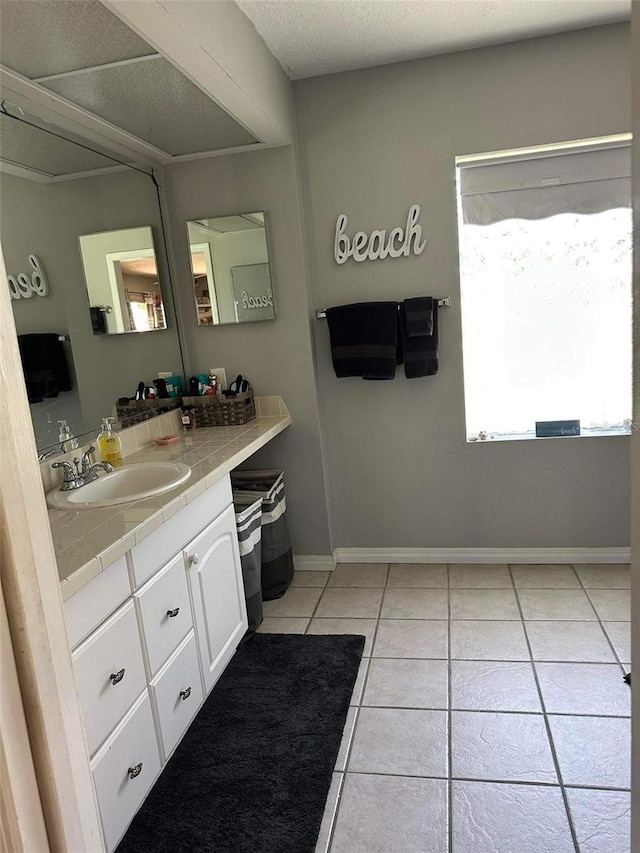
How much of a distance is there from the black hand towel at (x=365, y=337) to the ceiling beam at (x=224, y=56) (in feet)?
2.80

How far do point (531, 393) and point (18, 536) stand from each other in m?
2.72

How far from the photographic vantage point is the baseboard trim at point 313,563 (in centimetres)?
316

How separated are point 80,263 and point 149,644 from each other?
1.49m

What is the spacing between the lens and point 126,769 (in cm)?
150

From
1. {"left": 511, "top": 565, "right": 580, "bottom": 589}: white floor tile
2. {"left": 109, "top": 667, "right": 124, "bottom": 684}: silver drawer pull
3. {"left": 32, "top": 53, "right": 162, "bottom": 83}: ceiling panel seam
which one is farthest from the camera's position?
{"left": 511, "top": 565, "right": 580, "bottom": 589}: white floor tile

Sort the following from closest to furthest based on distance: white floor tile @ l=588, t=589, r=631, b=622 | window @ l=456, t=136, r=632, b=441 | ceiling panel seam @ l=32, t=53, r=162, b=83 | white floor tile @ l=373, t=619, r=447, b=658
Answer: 1. ceiling panel seam @ l=32, t=53, r=162, b=83
2. white floor tile @ l=373, t=619, r=447, b=658
3. white floor tile @ l=588, t=589, r=631, b=622
4. window @ l=456, t=136, r=632, b=441

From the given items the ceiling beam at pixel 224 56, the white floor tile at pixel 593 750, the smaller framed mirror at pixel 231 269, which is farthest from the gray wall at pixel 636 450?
the smaller framed mirror at pixel 231 269

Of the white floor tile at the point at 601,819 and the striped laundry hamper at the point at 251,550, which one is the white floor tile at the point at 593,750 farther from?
the striped laundry hamper at the point at 251,550

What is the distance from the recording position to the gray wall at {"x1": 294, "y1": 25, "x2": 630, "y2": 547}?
2.60m

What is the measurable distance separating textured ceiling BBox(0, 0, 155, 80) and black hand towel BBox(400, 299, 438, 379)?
5.08ft

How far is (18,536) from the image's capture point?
1.88ft

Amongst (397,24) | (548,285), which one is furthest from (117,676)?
(397,24)

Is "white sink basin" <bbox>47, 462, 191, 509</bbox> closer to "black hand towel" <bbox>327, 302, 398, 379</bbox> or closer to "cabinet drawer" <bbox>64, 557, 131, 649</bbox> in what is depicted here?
"cabinet drawer" <bbox>64, 557, 131, 649</bbox>

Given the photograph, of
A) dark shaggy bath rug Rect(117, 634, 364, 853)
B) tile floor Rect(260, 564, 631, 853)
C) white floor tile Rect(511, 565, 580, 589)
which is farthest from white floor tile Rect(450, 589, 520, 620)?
dark shaggy bath rug Rect(117, 634, 364, 853)
